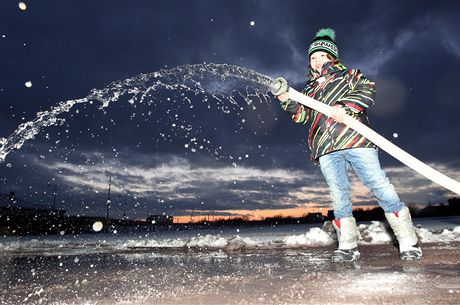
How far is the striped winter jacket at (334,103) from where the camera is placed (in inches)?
117

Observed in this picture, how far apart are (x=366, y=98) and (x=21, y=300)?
3.06 meters

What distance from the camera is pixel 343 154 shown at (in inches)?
124

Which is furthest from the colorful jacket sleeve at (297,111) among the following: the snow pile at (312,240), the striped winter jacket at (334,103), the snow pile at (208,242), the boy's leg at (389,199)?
the snow pile at (208,242)

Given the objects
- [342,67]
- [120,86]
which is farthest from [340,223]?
[120,86]

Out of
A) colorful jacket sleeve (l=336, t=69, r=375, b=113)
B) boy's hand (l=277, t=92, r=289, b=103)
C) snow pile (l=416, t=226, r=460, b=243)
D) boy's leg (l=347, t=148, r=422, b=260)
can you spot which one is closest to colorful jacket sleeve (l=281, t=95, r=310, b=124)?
boy's hand (l=277, t=92, r=289, b=103)

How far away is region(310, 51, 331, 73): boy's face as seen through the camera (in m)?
3.38

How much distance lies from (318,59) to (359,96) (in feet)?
2.20

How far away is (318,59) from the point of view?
11.2 ft

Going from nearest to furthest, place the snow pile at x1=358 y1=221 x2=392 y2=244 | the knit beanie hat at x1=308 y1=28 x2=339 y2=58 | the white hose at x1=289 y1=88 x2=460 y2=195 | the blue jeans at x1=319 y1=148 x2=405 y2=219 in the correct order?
1. the white hose at x1=289 y1=88 x2=460 y2=195
2. the blue jeans at x1=319 y1=148 x2=405 y2=219
3. the knit beanie hat at x1=308 y1=28 x2=339 y2=58
4. the snow pile at x1=358 y1=221 x2=392 y2=244

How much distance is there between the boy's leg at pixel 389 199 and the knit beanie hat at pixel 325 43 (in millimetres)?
1116

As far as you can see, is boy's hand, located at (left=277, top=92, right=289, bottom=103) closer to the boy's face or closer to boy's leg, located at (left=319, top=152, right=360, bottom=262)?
the boy's face

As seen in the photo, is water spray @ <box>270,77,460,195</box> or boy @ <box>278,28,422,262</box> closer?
water spray @ <box>270,77,460,195</box>

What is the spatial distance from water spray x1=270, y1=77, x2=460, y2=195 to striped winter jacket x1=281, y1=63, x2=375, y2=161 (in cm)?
21

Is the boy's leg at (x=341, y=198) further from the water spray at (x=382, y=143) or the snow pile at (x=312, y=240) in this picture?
the snow pile at (x=312, y=240)
